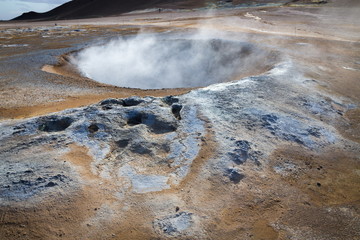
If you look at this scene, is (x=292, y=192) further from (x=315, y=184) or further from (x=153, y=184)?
(x=153, y=184)

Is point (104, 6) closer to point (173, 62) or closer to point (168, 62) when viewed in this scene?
point (168, 62)

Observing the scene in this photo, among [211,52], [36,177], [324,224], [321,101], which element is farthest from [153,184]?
[211,52]

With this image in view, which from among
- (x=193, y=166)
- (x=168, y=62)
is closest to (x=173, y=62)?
(x=168, y=62)

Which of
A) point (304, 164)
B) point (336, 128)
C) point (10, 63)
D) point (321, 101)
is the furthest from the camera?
point (10, 63)

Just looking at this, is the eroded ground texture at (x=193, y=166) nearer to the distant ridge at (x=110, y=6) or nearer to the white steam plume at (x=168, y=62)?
the white steam plume at (x=168, y=62)

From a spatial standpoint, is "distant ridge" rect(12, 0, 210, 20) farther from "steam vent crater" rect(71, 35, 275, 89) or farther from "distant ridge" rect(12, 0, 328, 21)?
"steam vent crater" rect(71, 35, 275, 89)

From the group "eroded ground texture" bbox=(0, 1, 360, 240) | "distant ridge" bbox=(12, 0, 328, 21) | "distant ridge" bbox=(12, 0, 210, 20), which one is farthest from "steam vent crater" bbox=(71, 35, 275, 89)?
"distant ridge" bbox=(12, 0, 210, 20)
